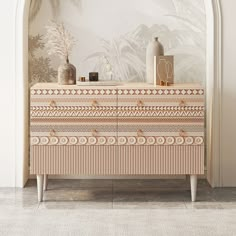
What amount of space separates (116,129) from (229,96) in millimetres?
1053

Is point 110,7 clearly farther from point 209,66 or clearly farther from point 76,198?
point 76,198

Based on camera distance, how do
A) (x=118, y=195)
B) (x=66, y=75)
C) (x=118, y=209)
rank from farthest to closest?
1. (x=118, y=195)
2. (x=66, y=75)
3. (x=118, y=209)

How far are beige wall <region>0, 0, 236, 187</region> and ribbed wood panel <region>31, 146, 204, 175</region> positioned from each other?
0.57m

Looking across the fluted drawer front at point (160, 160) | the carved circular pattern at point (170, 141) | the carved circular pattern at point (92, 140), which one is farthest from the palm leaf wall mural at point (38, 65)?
the carved circular pattern at point (170, 141)

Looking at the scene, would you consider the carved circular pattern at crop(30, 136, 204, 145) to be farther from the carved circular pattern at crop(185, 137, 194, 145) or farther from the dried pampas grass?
the dried pampas grass

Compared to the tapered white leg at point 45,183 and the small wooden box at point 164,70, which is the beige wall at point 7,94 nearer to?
the tapered white leg at point 45,183

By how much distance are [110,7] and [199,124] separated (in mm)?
1369

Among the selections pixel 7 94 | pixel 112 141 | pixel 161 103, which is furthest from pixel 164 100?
pixel 7 94

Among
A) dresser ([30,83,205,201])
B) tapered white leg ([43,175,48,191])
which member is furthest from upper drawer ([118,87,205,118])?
tapered white leg ([43,175,48,191])

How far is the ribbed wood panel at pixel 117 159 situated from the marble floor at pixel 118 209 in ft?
0.75

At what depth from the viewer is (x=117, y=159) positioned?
549 cm

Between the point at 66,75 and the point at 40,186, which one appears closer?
the point at 40,186

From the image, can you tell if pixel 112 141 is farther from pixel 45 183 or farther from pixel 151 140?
pixel 45 183

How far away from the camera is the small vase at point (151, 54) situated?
18.9 feet
